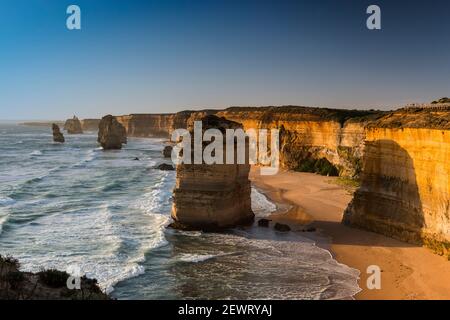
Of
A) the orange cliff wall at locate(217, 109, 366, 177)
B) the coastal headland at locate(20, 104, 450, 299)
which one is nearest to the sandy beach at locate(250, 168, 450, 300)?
the coastal headland at locate(20, 104, 450, 299)

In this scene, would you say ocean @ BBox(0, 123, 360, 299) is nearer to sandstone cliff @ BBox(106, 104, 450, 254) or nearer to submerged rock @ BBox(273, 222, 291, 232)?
submerged rock @ BBox(273, 222, 291, 232)

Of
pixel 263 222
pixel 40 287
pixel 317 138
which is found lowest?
pixel 263 222

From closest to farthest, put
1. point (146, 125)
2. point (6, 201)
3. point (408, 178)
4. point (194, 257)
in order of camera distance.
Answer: point (194, 257) < point (408, 178) < point (6, 201) < point (146, 125)

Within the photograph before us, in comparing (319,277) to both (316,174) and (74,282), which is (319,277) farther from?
(316,174)

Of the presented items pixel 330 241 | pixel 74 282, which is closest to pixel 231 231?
pixel 330 241

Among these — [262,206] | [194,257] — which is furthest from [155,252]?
[262,206]

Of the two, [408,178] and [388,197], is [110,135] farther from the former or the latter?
[408,178]
